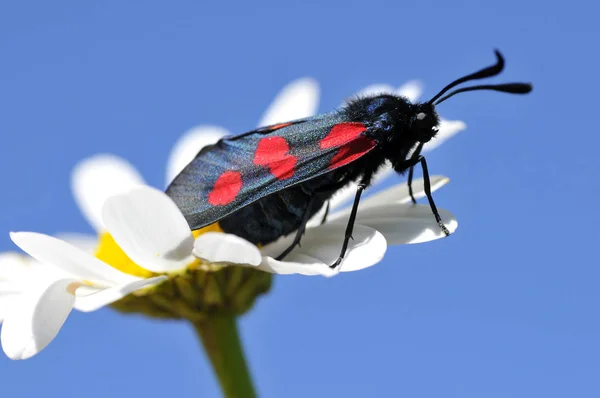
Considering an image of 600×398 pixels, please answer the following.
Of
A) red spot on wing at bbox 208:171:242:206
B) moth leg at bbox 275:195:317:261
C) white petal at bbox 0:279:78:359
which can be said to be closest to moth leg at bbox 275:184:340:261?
moth leg at bbox 275:195:317:261

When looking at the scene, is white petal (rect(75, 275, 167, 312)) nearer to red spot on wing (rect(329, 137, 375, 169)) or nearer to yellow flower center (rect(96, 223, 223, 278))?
yellow flower center (rect(96, 223, 223, 278))

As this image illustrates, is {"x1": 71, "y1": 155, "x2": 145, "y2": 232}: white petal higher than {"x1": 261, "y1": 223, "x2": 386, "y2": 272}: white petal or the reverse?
higher

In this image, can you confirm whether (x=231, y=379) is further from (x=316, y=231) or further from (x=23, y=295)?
(x=23, y=295)

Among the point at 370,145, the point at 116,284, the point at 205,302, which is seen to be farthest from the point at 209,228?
the point at 370,145

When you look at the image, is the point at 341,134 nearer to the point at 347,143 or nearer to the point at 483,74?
the point at 347,143

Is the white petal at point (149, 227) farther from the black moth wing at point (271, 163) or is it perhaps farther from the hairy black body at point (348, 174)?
the hairy black body at point (348, 174)

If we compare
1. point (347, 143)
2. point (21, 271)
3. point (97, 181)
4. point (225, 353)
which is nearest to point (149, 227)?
point (347, 143)

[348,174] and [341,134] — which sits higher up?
[341,134]
